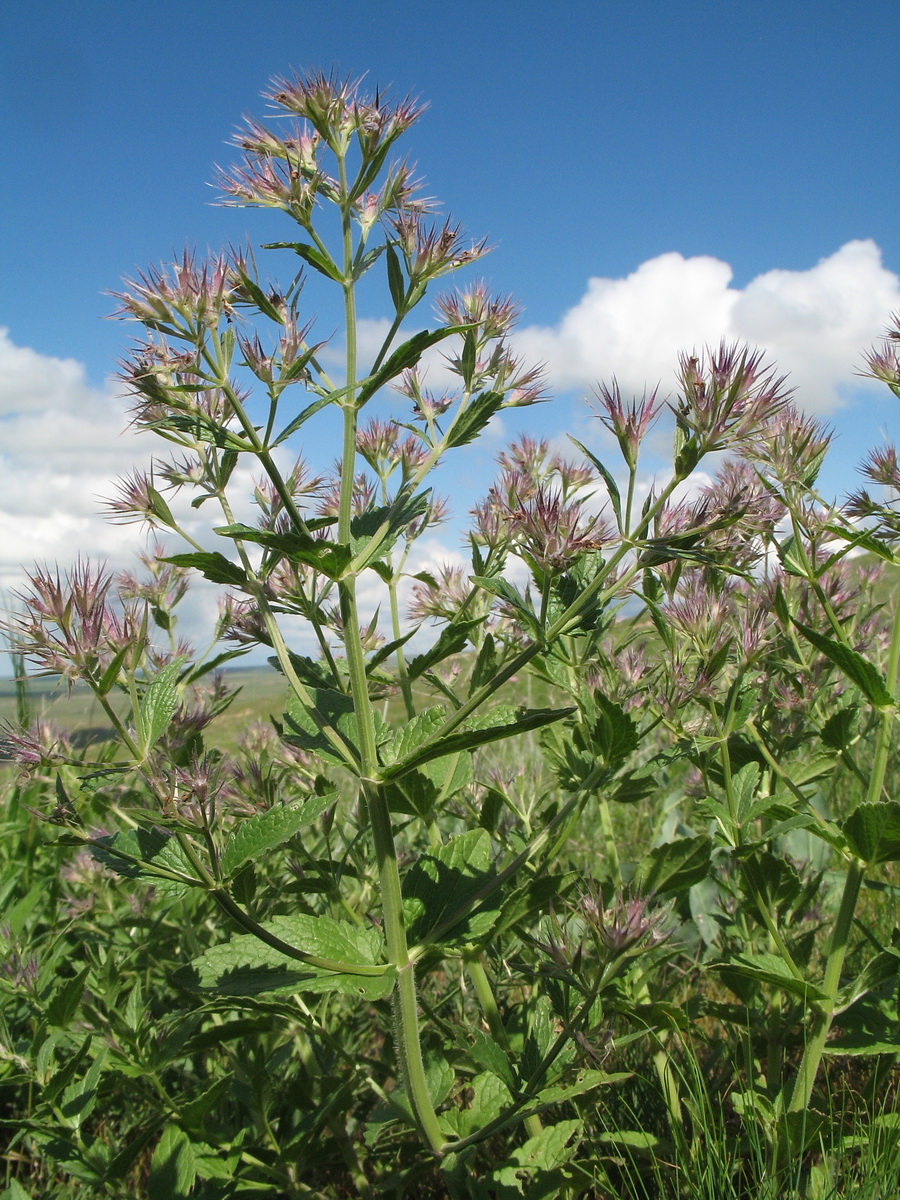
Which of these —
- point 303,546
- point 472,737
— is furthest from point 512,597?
point 303,546

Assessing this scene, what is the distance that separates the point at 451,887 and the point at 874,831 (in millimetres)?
922

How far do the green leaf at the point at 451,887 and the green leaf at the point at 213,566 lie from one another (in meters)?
0.78

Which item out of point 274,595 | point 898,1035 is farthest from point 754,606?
point 274,595

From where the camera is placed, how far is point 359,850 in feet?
8.17

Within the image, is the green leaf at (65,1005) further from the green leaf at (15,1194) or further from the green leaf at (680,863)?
the green leaf at (680,863)

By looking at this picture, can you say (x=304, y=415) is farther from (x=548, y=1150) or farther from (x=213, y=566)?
(x=548, y=1150)

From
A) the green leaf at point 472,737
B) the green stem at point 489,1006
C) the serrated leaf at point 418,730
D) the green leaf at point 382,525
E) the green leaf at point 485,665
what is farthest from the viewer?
the green leaf at point 485,665

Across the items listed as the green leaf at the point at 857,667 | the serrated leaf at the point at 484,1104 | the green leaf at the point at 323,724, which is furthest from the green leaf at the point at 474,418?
the serrated leaf at the point at 484,1104

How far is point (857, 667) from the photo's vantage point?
1.82 m

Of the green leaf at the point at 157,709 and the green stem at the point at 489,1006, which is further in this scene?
the green stem at the point at 489,1006

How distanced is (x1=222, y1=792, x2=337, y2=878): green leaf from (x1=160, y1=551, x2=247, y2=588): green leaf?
0.49 meters

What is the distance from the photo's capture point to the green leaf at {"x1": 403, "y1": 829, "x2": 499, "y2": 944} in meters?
1.77

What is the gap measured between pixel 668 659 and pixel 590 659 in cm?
29

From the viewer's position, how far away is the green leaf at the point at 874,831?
5.72 feet
